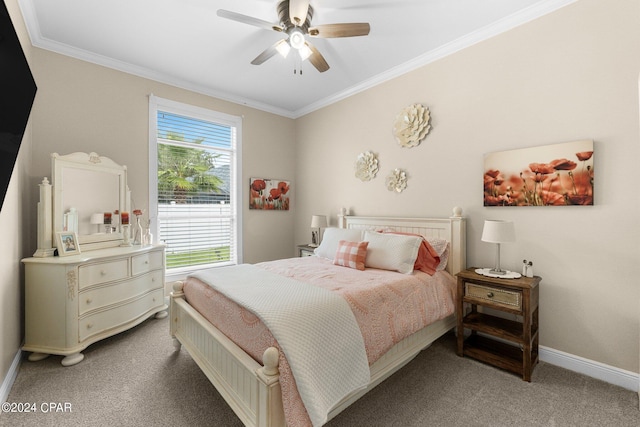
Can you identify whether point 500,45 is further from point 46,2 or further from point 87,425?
point 87,425

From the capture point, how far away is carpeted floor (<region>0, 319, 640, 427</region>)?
1.71 meters

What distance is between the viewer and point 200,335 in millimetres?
2039

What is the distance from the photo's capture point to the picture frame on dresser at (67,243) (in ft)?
8.05

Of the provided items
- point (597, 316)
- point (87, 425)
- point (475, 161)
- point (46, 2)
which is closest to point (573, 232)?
point (597, 316)

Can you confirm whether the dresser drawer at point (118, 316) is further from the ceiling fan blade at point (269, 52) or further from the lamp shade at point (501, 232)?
the lamp shade at point (501, 232)

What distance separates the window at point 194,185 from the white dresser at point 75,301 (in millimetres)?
975

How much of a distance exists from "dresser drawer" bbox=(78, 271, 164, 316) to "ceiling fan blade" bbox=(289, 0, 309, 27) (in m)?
2.76

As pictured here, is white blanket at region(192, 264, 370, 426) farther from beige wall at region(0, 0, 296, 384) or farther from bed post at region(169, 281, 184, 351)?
beige wall at region(0, 0, 296, 384)

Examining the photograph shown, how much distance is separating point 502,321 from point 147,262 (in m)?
3.47

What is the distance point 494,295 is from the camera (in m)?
2.24

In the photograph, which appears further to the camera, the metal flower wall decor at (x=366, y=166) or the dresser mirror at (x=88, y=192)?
the metal flower wall decor at (x=366, y=166)

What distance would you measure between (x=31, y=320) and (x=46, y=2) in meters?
2.59

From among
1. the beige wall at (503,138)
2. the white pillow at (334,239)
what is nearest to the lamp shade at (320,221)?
the beige wall at (503,138)

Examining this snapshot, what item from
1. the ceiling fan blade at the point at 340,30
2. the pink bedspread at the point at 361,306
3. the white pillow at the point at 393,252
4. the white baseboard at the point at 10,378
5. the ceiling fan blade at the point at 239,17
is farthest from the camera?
the white pillow at the point at 393,252
